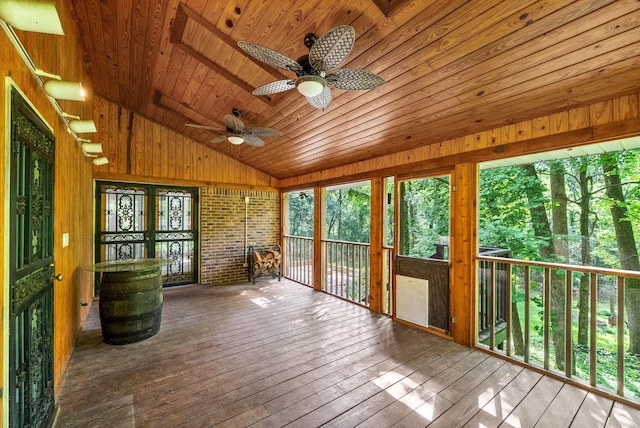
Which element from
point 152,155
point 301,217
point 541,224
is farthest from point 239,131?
point 301,217

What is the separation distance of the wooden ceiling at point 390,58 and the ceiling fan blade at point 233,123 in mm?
382

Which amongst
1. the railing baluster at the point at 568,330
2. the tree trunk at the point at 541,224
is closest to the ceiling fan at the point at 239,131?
the railing baluster at the point at 568,330

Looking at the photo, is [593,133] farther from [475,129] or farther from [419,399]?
[419,399]

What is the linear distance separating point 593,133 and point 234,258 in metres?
5.92

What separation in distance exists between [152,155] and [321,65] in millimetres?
4712

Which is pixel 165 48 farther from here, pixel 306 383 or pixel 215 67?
pixel 306 383

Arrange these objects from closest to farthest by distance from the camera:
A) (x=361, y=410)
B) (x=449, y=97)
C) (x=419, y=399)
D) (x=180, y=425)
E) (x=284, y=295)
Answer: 1. (x=180, y=425)
2. (x=361, y=410)
3. (x=419, y=399)
4. (x=449, y=97)
5. (x=284, y=295)

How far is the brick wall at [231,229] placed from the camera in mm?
5723

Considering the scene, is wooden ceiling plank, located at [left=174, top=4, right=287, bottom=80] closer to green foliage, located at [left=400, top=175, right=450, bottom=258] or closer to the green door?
the green door

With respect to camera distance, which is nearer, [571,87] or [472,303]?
[571,87]

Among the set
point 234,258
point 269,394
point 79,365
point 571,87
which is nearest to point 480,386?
point 269,394

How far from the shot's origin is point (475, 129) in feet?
9.52

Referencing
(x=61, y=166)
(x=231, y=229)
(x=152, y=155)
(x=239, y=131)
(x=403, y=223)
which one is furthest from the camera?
(x=231, y=229)

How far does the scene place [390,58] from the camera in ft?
7.12
